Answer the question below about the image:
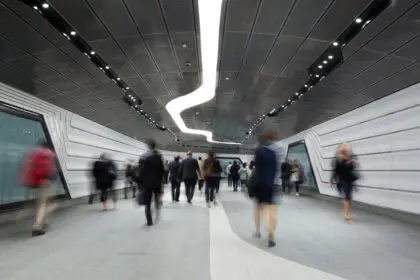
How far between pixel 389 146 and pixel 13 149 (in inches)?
422

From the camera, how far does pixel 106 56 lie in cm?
802

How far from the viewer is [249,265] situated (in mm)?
4047

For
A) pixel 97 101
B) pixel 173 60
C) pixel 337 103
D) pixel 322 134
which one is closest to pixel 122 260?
pixel 173 60

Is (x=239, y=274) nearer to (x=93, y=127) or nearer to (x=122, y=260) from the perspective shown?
(x=122, y=260)

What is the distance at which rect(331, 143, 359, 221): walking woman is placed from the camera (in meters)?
7.56

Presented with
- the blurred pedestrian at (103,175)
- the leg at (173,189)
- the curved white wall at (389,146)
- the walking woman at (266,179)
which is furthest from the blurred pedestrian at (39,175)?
the curved white wall at (389,146)

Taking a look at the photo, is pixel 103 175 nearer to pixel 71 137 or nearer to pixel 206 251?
pixel 71 137

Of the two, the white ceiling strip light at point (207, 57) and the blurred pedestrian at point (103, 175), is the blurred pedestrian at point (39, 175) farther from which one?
the white ceiling strip light at point (207, 57)

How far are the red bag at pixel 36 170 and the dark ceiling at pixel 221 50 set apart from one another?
7.56 ft

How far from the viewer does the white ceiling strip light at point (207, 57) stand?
19.8 ft

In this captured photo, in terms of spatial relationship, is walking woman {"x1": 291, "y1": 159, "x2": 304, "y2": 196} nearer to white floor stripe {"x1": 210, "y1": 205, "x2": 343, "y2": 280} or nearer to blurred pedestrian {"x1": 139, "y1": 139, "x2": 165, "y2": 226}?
blurred pedestrian {"x1": 139, "y1": 139, "x2": 165, "y2": 226}

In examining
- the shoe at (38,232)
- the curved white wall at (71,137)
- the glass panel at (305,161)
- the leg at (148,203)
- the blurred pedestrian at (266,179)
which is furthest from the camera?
the glass panel at (305,161)

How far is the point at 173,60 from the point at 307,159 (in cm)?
1161

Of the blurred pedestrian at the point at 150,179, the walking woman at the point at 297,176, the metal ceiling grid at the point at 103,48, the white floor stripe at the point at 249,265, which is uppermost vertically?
the metal ceiling grid at the point at 103,48
